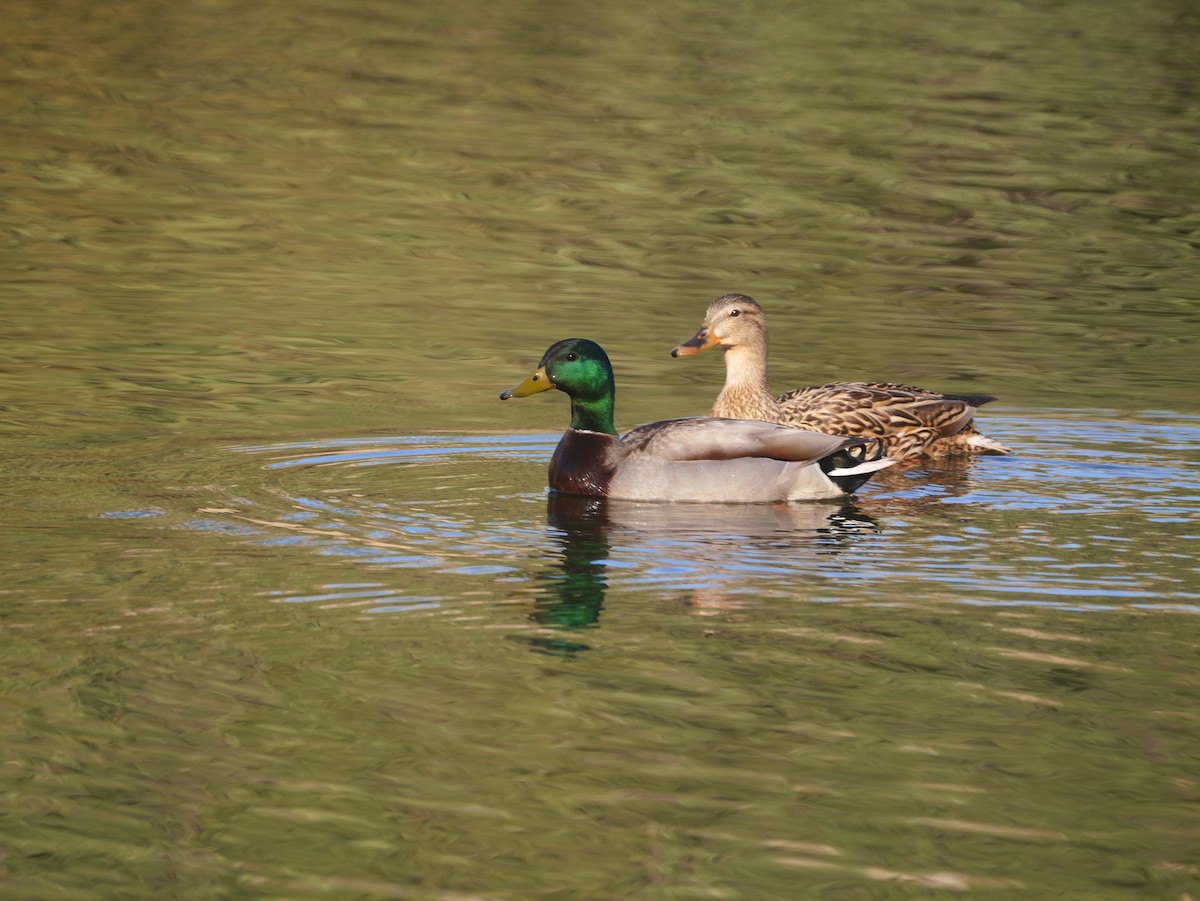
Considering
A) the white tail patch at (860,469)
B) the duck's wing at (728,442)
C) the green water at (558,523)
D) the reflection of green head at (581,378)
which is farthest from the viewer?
the reflection of green head at (581,378)

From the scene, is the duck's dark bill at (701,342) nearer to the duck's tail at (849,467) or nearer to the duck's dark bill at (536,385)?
the duck's dark bill at (536,385)

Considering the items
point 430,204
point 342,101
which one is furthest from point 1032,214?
point 342,101

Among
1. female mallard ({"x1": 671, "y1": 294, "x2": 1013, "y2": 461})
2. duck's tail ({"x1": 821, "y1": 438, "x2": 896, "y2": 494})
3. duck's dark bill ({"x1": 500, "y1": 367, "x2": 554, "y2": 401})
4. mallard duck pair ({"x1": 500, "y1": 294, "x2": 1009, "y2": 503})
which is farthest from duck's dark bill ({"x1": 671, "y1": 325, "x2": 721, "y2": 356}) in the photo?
duck's tail ({"x1": 821, "y1": 438, "x2": 896, "y2": 494})

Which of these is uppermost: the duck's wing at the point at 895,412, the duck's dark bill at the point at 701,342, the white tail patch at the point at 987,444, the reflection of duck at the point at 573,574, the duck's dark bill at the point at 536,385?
the duck's dark bill at the point at 701,342

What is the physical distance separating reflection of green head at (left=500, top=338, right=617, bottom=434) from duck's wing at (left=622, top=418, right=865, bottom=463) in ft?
1.09

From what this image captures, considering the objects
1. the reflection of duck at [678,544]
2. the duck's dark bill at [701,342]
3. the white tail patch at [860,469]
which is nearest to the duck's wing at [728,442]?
the white tail patch at [860,469]

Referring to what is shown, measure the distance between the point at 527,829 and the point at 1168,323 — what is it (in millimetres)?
11959

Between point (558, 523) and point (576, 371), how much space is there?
1.43 m

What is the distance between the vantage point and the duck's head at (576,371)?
11.5 m

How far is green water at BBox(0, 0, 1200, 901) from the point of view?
6.23 m

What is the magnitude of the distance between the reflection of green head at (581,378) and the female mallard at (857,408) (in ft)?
3.75

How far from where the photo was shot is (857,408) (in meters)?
12.6

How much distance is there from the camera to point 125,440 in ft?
39.9

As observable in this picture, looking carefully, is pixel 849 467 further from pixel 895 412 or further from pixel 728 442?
pixel 895 412
